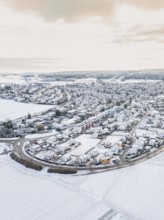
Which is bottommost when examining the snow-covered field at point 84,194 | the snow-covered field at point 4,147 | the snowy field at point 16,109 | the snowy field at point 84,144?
the snow-covered field at point 84,194

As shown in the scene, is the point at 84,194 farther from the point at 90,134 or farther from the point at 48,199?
the point at 90,134

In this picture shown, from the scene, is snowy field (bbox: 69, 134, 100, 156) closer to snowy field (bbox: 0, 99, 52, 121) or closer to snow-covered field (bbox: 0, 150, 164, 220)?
snow-covered field (bbox: 0, 150, 164, 220)

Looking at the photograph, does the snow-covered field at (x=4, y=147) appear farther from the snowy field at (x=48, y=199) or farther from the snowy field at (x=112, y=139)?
the snowy field at (x=112, y=139)

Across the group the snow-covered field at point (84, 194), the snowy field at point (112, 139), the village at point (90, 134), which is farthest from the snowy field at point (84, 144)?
the snow-covered field at point (84, 194)

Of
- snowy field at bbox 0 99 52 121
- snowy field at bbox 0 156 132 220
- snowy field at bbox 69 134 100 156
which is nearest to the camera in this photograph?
snowy field at bbox 0 156 132 220

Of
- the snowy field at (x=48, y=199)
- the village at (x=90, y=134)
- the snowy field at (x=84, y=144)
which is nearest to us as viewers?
the snowy field at (x=48, y=199)

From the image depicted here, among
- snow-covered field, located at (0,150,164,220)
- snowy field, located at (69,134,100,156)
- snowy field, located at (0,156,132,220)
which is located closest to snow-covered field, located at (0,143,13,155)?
snow-covered field, located at (0,150,164,220)

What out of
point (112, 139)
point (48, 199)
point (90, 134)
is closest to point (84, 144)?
point (112, 139)
